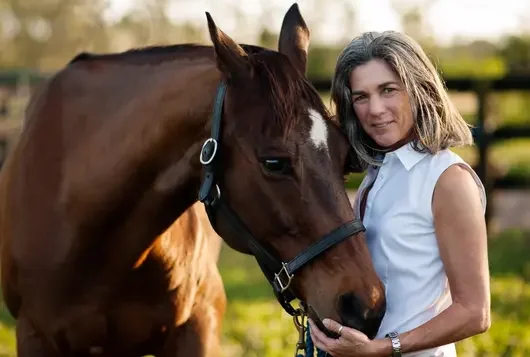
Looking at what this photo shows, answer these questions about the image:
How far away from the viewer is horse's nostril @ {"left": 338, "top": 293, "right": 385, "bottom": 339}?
2.01m

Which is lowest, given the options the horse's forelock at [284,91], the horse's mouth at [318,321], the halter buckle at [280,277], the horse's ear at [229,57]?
the horse's mouth at [318,321]

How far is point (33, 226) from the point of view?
2.75 meters

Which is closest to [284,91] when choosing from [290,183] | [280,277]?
[290,183]

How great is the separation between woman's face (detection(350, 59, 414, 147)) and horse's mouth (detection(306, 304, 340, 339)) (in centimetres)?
56

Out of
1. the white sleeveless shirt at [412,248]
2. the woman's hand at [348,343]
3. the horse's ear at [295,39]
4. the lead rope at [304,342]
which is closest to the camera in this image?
the woman's hand at [348,343]

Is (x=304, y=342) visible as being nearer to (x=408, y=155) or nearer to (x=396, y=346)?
(x=396, y=346)

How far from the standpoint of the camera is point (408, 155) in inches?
87.4

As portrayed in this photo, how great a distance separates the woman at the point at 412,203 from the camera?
2031 millimetres

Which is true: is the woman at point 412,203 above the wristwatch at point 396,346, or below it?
above

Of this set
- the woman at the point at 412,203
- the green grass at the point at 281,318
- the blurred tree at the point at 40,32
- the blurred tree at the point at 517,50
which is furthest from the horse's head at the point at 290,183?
the blurred tree at the point at 40,32

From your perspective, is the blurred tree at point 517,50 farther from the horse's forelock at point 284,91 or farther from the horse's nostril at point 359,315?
the horse's nostril at point 359,315

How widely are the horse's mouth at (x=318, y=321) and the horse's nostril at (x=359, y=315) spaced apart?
0.06 metres

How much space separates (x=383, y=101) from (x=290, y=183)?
0.39 m

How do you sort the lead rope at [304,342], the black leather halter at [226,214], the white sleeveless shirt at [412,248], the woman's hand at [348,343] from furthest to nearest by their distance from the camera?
the lead rope at [304,342]
the black leather halter at [226,214]
the white sleeveless shirt at [412,248]
the woman's hand at [348,343]
